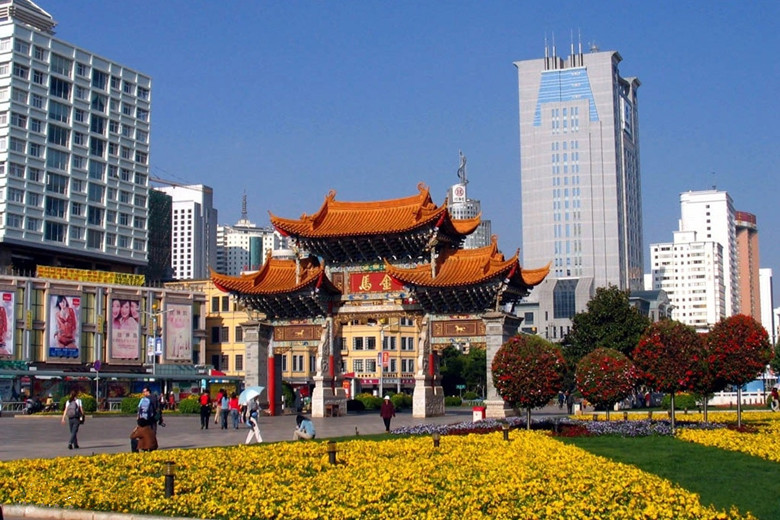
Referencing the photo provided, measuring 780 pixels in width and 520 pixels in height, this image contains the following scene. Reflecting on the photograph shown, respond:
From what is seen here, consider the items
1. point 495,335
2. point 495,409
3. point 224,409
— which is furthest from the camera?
point 495,335

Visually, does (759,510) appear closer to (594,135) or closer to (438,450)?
(438,450)

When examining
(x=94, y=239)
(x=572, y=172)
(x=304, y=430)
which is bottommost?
(x=304, y=430)

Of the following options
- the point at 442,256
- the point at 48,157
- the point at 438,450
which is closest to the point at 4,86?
the point at 48,157

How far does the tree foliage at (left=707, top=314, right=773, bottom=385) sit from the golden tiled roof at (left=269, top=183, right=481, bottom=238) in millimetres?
17594

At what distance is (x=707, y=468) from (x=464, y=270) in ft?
92.0

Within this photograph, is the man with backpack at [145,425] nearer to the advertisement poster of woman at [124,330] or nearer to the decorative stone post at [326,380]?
the decorative stone post at [326,380]

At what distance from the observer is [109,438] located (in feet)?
112

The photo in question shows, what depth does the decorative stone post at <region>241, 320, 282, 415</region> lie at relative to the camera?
51969 millimetres

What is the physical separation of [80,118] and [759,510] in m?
88.3

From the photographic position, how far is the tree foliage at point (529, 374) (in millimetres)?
31344

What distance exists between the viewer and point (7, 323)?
75812mm

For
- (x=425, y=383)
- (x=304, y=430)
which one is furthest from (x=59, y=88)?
(x=304, y=430)

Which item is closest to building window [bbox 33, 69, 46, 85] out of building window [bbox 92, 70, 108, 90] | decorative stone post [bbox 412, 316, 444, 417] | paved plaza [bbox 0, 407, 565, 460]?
building window [bbox 92, 70, 108, 90]

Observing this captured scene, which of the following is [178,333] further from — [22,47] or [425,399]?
[425,399]
